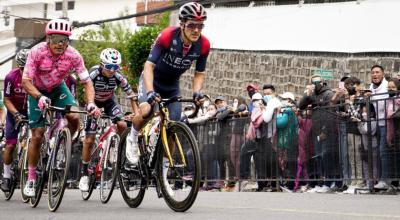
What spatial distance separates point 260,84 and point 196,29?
27.7 m

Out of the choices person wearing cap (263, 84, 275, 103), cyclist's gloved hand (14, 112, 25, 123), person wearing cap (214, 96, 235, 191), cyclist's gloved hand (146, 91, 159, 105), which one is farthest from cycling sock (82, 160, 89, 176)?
person wearing cap (263, 84, 275, 103)

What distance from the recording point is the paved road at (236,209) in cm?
1044

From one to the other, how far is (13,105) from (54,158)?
3479 millimetres

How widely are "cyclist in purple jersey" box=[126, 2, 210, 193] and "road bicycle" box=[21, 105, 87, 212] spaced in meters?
0.78

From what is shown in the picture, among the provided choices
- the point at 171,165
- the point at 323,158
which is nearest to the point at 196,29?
the point at 171,165

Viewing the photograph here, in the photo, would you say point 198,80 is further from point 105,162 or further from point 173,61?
point 105,162

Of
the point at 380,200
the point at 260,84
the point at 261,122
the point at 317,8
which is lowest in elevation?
the point at 380,200

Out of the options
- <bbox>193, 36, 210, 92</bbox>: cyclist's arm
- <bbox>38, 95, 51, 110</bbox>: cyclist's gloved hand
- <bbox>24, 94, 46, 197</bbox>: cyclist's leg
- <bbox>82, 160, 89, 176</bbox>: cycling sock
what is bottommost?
<bbox>82, 160, 89, 176</bbox>: cycling sock

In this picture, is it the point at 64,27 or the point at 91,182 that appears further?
the point at 91,182

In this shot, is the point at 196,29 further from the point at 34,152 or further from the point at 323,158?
the point at 323,158

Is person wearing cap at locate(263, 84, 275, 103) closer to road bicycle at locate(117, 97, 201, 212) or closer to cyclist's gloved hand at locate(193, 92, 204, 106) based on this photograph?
road bicycle at locate(117, 97, 201, 212)

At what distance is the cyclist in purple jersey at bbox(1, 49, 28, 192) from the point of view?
15.5 m

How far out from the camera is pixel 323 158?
56.4 ft

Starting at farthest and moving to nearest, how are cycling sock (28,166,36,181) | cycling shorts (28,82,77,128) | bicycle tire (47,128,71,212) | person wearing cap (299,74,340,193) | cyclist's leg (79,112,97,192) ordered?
person wearing cap (299,74,340,193), cyclist's leg (79,112,97,192), cycling shorts (28,82,77,128), cycling sock (28,166,36,181), bicycle tire (47,128,71,212)
